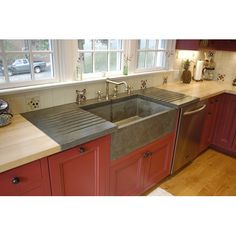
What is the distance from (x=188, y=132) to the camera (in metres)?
2.21

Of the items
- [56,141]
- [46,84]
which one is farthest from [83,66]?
[56,141]

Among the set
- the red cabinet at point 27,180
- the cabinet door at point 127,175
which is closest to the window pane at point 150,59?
the cabinet door at point 127,175

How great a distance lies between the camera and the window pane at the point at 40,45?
5.08 feet

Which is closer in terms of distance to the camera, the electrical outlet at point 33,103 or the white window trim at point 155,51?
the electrical outlet at point 33,103

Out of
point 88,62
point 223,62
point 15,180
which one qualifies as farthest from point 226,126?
point 15,180

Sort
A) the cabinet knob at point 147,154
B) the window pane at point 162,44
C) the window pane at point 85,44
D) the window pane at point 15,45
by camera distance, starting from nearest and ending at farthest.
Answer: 1. the window pane at point 15,45
2. the cabinet knob at point 147,154
3. the window pane at point 85,44
4. the window pane at point 162,44

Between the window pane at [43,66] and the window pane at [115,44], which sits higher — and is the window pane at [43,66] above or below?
below

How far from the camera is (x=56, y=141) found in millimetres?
1119

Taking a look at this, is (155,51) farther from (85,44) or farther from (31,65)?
(31,65)

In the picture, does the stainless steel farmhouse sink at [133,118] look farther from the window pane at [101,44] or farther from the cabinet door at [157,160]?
the window pane at [101,44]

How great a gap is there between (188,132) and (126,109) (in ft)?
2.30

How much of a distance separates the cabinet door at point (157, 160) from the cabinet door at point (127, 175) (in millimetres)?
89
